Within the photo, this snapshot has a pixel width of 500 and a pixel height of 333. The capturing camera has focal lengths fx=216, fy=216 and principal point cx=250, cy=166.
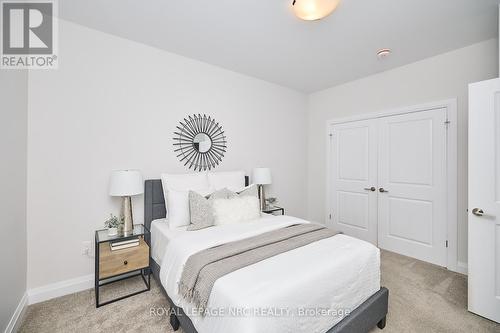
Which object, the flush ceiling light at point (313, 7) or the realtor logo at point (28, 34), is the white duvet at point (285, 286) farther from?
the realtor logo at point (28, 34)

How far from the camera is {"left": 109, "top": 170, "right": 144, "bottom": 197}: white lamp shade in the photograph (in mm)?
2139

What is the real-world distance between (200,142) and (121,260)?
5.37 ft

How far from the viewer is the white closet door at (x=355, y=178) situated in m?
3.49

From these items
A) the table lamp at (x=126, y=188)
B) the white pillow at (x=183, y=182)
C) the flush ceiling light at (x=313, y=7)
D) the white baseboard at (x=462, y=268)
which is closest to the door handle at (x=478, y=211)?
the white baseboard at (x=462, y=268)

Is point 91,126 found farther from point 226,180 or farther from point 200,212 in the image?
point 226,180

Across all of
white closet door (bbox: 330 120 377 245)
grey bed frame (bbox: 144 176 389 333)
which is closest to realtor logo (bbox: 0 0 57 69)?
grey bed frame (bbox: 144 176 389 333)

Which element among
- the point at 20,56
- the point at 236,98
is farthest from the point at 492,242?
the point at 20,56

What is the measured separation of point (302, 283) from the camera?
4.07 ft

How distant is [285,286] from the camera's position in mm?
1188

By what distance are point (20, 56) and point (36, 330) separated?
7.60 feet

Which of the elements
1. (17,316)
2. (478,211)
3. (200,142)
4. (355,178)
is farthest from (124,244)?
(355,178)

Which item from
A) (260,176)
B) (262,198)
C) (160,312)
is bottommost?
(160,312)

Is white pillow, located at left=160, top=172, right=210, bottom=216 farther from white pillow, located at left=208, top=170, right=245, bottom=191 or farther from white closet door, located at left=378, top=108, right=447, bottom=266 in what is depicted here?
white closet door, located at left=378, top=108, right=447, bottom=266

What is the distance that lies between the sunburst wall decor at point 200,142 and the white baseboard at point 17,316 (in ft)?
6.26
